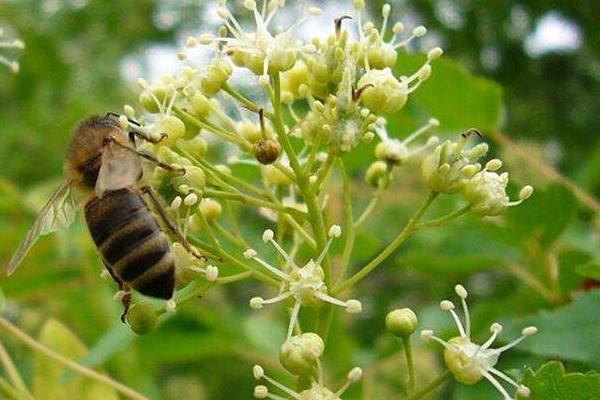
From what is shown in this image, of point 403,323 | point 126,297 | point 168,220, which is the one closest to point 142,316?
point 126,297

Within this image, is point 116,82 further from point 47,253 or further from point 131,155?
point 131,155

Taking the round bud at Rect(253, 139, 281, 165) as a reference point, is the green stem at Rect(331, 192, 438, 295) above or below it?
below

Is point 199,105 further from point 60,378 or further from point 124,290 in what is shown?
point 60,378

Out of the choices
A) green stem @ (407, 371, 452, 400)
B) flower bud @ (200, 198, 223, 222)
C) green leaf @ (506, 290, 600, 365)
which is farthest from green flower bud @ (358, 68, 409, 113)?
green leaf @ (506, 290, 600, 365)

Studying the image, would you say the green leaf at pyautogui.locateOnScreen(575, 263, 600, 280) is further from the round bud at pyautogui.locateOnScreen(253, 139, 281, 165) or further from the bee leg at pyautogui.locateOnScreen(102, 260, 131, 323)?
the bee leg at pyautogui.locateOnScreen(102, 260, 131, 323)

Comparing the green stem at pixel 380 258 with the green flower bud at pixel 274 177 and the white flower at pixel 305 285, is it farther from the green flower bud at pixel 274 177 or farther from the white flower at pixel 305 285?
the green flower bud at pixel 274 177

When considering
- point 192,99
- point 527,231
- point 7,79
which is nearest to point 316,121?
point 192,99
